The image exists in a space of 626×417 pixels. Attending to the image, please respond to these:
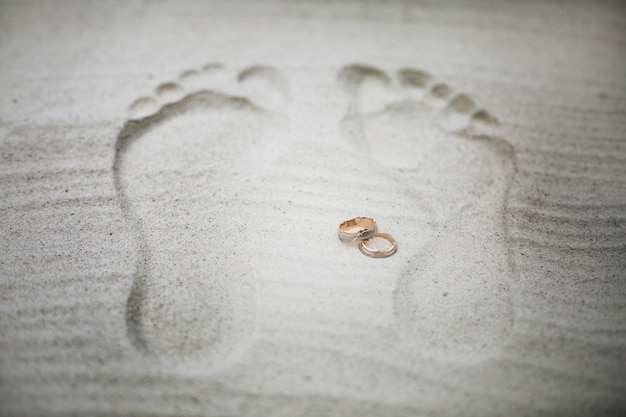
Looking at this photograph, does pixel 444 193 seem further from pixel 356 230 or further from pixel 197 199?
pixel 197 199

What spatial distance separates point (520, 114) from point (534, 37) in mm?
485

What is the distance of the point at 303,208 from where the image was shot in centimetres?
131

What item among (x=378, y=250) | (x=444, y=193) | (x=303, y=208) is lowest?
(x=378, y=250)

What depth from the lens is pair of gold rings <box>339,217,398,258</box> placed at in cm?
121

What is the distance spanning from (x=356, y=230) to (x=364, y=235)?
3 centimetres

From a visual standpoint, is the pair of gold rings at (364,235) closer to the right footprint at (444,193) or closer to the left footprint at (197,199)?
the right footprint at (444,193)

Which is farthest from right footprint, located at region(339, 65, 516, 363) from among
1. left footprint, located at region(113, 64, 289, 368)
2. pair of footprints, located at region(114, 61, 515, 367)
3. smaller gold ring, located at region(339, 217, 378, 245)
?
left footprint, located at region(113, 64, 289, 368)

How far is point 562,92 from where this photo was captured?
160 centimetres

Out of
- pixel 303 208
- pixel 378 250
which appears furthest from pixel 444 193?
pixel 303 208

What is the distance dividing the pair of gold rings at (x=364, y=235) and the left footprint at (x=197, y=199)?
0.85 ft

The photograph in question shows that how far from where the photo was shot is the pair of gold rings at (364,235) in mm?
1214

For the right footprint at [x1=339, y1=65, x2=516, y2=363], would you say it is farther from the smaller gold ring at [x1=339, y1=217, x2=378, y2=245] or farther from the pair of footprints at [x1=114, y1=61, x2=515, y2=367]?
the smaller gold ring at [x1=339, y1=217, x2=378, y2=245]

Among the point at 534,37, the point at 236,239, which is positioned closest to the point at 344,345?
the point at 236,239

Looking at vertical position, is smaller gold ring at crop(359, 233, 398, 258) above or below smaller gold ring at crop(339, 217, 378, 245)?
below
